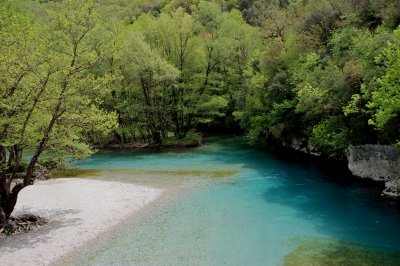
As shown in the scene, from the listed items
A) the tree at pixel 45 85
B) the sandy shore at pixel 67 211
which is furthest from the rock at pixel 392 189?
the tree at pixel 45 85

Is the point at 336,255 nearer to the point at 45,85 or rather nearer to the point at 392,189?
the point at 392,189

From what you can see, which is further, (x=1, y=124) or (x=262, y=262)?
(x=1, y=124)

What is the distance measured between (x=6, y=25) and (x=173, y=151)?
30026 mm

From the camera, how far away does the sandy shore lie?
19.2m

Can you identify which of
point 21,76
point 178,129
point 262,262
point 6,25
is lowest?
point 262,262

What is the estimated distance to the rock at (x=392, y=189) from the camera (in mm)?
25469

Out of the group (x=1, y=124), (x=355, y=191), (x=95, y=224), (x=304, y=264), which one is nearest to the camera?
(x=304, y=264)

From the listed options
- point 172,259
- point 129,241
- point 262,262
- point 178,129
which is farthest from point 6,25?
point 178,129

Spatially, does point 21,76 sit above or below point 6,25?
below

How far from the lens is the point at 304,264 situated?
57.2ft

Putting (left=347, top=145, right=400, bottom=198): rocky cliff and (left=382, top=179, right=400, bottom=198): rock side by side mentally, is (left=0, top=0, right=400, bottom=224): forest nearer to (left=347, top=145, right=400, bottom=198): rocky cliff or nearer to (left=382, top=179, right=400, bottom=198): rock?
(left=347, top=145, right=400, bottom=198): rocky cliff

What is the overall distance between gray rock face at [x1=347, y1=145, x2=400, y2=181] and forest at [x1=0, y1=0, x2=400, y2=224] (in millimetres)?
701

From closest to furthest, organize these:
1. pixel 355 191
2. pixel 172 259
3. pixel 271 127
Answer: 1. pixel 172 259
2. pixel 355 191
3. pixel 271 127

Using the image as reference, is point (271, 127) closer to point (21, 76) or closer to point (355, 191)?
point (355, 191)
